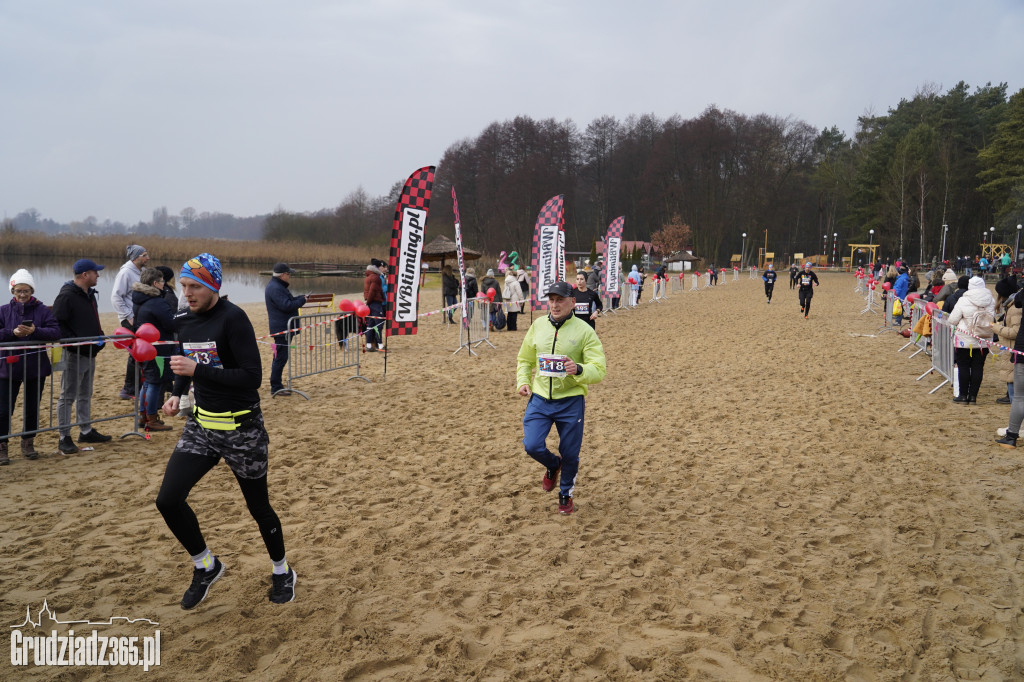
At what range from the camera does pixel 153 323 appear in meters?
6.81

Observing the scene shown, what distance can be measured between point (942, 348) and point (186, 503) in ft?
35.6

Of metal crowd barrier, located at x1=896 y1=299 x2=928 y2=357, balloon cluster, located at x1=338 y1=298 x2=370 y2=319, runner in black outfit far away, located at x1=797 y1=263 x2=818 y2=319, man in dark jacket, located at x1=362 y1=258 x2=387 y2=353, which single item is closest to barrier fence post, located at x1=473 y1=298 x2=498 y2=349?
man in dark jacket, located at x1=362 y1=258 x2=387 y2=353

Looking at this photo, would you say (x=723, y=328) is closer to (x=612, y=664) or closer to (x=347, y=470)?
(x=347, y=470)

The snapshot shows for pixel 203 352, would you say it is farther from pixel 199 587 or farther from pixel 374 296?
pixel 374 296

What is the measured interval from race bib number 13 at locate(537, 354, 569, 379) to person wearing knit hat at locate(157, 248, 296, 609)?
2.09 meters

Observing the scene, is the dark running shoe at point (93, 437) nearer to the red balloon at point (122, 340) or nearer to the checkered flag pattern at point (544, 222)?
the red balloon at point (122, 340)

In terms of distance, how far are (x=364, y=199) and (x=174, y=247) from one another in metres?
39.2

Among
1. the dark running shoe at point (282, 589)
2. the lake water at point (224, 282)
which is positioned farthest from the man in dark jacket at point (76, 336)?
the lake water at point (224, 282)

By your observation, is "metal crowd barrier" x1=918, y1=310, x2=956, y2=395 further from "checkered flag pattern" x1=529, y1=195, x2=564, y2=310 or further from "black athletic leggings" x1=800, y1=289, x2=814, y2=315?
"black athletic leggings" x1=800, y1=289, x2=814, y2=315

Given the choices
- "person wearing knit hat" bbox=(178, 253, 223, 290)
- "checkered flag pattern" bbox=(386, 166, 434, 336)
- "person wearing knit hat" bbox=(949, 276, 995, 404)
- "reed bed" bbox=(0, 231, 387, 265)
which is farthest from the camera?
"reed bed" bbox=(0, 231, 387, 265)

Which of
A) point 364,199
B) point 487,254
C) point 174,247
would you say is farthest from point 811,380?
point 364,199

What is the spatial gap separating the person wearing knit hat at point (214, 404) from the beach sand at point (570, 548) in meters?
0.78

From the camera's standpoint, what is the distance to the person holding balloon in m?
6.78

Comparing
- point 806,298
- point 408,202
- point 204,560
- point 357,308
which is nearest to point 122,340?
point 204,560
